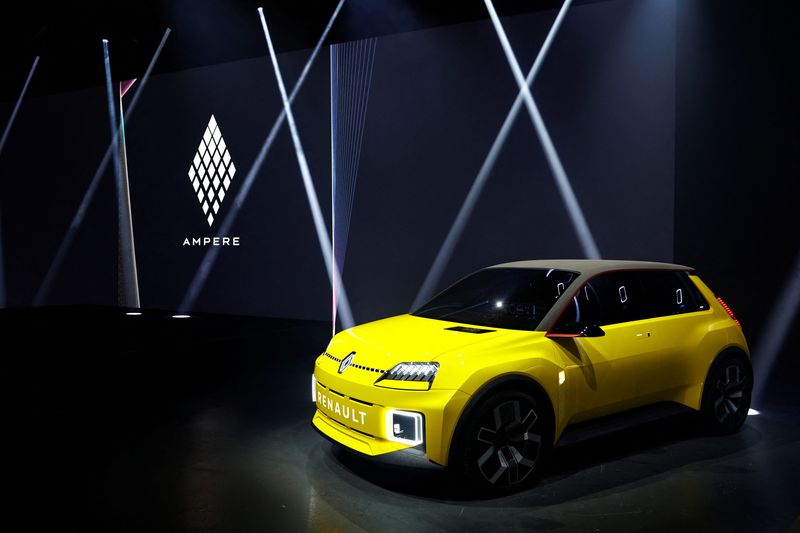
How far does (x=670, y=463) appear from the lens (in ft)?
14.5

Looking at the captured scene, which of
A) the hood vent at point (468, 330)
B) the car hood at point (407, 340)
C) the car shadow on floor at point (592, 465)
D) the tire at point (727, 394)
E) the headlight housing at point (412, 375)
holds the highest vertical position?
the hood vent at point (468, 330)

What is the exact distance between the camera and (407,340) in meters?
4.10

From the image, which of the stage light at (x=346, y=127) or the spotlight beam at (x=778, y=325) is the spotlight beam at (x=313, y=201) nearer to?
the stage light at (x=346, y=127)

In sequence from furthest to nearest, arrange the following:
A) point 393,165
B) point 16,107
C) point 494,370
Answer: point 16,107, point 393,165, point 494,370

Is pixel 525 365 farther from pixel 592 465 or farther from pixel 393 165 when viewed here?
pixel 393 165

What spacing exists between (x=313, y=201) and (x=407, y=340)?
7288mm

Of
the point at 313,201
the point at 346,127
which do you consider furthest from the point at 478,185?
the point at 313,201

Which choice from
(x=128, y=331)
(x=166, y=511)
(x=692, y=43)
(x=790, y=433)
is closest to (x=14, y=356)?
(x=128, y=331)

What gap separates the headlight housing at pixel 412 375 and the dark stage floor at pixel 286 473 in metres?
0.48

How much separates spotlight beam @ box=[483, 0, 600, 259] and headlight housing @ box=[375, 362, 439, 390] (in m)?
5.27

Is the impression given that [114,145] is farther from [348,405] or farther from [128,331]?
[348,405]

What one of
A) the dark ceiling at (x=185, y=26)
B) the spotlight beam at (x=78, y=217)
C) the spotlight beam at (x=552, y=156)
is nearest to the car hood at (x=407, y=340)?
the spotlight beam at (x=552, y=156)

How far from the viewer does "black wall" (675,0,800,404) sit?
734 centimetres

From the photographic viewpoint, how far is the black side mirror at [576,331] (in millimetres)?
4051
